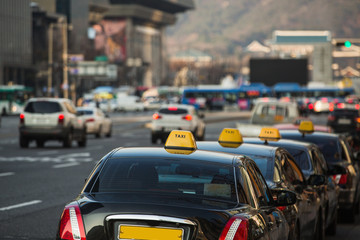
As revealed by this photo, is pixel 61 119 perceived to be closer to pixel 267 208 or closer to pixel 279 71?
pixel 267 208

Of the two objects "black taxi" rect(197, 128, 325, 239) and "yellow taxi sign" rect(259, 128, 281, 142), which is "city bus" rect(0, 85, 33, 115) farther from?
"black taxi" rect(197, 128, 325, 239)

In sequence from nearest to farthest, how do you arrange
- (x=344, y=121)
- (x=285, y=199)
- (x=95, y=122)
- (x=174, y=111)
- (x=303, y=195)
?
(x=285, y=199)
(x=303, y=195)
(x=344, y=121)
(x=174, y=111)
(x=95, y=122)

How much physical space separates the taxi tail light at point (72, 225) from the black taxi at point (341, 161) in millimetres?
7989

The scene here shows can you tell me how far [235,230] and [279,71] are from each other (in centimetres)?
11246

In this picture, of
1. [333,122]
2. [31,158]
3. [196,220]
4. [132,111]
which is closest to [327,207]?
[196,220]

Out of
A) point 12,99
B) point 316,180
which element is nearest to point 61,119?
point 316,180

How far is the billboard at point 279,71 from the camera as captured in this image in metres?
117

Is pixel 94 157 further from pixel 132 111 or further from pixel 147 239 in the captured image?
pixel 132 111

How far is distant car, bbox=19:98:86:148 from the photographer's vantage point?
108ft

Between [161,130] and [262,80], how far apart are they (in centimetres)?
7997

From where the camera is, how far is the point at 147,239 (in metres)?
5.99

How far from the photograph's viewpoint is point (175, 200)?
6324mm

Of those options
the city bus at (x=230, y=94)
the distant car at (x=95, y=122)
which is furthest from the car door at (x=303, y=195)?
the city bus at (x=230, y=94)

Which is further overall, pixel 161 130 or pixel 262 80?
pixel 262 80
